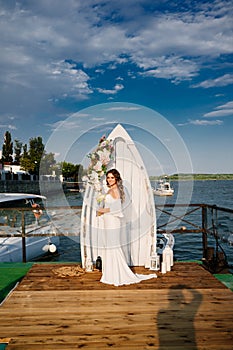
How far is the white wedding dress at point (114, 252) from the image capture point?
188 inches

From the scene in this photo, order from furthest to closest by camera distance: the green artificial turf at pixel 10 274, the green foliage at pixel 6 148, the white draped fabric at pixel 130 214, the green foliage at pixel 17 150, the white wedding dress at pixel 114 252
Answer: the green foliage at pixel 17 150 < the green foliage at pixel 6 148 < the white draped fabric at pixel 130 214 < the green artificial turf at pixel 10 274 < the white wedding dress at pixel 114 252

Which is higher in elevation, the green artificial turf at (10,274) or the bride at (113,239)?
the bride at (113,239)

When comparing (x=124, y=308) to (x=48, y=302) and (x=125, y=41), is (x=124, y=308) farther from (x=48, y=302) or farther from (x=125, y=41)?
(x=125, y=41)

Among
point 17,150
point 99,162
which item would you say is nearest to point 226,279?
point 99,162

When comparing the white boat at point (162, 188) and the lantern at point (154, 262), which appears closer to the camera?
the lantern at point (154, 262)

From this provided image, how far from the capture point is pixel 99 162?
5.45m

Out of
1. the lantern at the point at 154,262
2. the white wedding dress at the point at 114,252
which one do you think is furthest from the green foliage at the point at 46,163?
the lantern at the point at 154,262

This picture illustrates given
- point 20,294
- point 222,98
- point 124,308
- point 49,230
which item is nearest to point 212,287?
point 124,308

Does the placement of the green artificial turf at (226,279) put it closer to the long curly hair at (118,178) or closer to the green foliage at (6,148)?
the long curly hair at (118,178)

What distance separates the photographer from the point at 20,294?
4.27 meters

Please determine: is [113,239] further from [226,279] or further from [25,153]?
[25,153]

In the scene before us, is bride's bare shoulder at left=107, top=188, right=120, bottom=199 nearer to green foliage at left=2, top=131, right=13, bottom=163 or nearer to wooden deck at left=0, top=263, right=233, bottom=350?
wooden deck at left=0, top=263, right=233, bottom=350

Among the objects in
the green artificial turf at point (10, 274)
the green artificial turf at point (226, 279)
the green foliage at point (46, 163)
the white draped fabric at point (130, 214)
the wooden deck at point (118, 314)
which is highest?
the green foliage at point (46, 163)

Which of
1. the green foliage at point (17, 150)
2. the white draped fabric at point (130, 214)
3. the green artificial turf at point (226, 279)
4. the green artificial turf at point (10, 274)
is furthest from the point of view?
the green foliage at point (17, 150)
